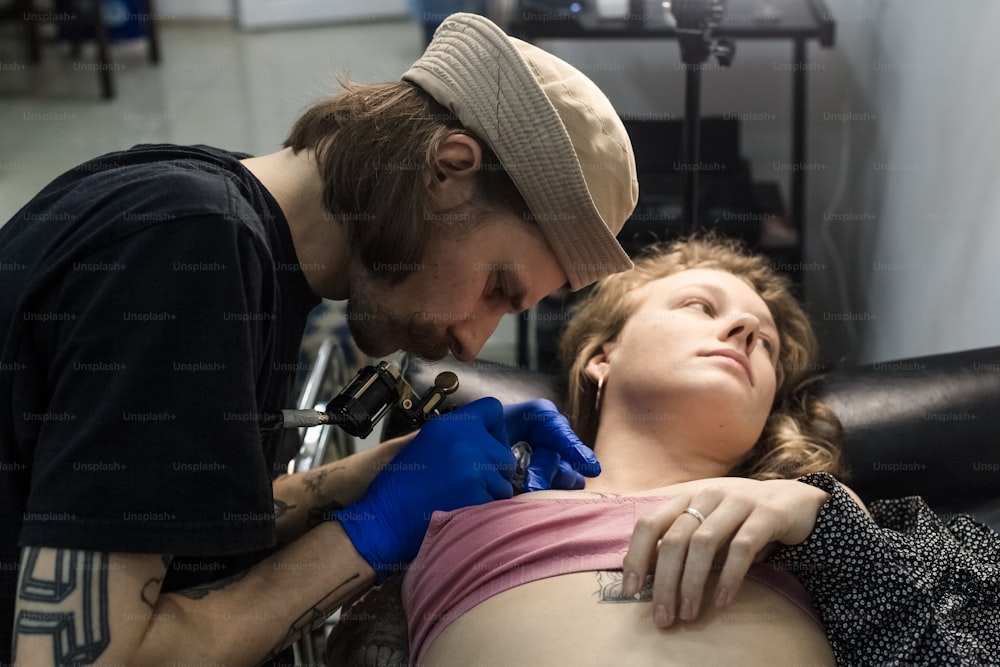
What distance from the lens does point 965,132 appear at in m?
2.32

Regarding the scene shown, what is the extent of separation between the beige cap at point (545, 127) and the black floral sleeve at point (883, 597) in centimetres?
47

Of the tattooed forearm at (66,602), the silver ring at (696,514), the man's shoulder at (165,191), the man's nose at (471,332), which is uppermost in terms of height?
the man's shoulder at (165,191)

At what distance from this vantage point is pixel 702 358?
1693 millimetres

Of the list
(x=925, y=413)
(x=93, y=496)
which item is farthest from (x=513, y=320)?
(x=93, y=496)

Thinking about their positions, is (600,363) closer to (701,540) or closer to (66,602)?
(701,540)

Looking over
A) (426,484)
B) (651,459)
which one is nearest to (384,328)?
(426,484)

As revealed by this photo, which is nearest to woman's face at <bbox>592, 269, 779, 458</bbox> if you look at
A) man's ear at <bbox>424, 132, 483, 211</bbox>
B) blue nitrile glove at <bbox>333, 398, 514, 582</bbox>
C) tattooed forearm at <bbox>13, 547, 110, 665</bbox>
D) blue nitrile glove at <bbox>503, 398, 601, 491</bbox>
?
blue nitrile glove at <bbox>503, 398, 601, 491</bbox>

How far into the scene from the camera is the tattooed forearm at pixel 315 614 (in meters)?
1.29

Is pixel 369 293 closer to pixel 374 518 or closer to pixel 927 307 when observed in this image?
pixel 374 518

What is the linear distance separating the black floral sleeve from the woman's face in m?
0.25

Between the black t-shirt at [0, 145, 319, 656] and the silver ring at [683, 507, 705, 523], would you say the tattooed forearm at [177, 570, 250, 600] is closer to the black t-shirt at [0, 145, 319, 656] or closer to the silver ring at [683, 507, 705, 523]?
the black t-shirt at [0, 145, 319, 656]

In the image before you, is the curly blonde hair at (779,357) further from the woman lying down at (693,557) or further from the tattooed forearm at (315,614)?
the tattooed forearm at (315,614)

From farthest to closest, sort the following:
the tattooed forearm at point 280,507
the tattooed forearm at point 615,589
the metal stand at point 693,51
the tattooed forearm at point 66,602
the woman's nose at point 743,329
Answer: the metal stand at point 693,51 < the woman's nose at point 743,329 < the tattooed forearm at point 280,507 < the tattooed forearm at point 615,589 < the tattooed forearm at point 66,602

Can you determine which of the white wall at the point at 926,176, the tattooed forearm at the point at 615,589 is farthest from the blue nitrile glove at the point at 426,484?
the white wall at the point at 926,176
